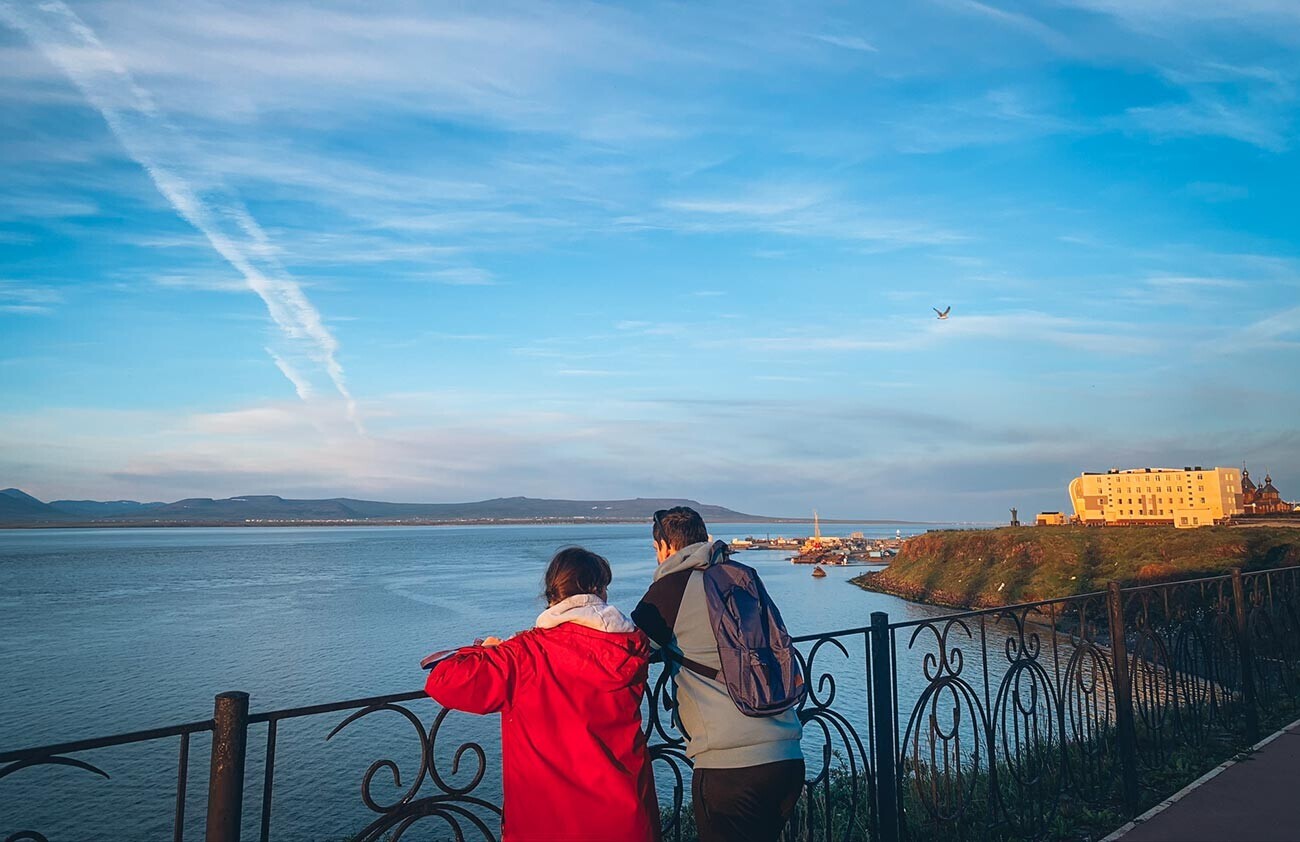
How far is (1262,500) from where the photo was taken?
48594mm

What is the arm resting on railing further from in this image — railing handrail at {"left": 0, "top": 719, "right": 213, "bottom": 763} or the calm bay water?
the calm bay water

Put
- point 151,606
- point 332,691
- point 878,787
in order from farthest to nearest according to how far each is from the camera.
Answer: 1. point 151,606
2. point 332,691
3. point 878,787

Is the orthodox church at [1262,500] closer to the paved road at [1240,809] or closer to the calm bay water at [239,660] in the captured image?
the calm bay water at [239,660]

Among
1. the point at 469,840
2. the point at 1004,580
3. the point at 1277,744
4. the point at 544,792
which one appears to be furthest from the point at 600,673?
the point at 1004,580

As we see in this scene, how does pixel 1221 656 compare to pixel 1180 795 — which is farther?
pixel 1221 656

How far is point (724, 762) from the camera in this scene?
306 centimetres

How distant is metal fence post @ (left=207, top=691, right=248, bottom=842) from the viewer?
253 centimetres

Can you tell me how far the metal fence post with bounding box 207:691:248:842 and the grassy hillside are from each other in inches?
1120

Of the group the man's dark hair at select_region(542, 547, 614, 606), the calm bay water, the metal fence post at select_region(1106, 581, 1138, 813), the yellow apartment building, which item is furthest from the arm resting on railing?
the yellow apartment building

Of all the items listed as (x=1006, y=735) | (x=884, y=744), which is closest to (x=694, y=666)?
(x=884, y=744)

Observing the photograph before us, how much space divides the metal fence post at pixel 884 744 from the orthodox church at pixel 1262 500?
53999 millimetres

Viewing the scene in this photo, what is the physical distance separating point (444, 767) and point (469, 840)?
176 inches

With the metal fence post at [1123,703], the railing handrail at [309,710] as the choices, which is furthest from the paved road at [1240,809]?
the railing handrail at [309,710]

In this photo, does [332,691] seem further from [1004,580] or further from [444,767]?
[1004,580]
